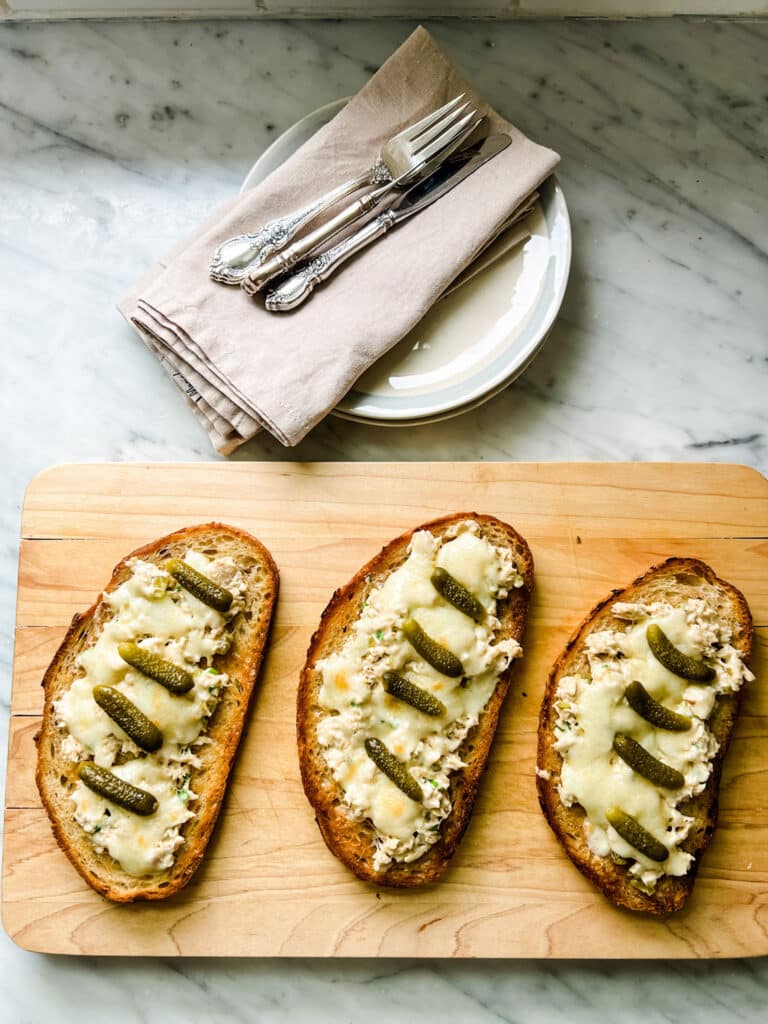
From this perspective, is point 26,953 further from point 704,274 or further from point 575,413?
point 704,274

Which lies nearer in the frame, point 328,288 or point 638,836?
point 638,836

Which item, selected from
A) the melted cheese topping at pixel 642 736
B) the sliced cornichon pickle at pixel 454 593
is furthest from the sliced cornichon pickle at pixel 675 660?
the sliced cornichon pickle at pixel 454 593

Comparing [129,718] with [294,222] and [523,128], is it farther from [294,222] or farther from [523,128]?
[523,128]

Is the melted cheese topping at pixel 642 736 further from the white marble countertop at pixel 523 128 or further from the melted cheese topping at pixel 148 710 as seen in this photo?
the melted cheese topping at pixel 148 710

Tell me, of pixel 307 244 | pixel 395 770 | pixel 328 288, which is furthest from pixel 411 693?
pixel 307 244

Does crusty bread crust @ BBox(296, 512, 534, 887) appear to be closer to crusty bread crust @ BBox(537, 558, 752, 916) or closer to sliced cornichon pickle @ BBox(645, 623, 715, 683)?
crusty bread crust @ BBox(537, 558, 752, 916)

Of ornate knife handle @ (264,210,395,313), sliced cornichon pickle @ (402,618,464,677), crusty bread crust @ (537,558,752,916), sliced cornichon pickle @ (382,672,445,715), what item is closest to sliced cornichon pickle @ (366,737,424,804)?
sliced cornichon pickle @ (382,672,445,715)

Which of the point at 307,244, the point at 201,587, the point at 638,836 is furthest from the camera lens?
the point at 307,244
